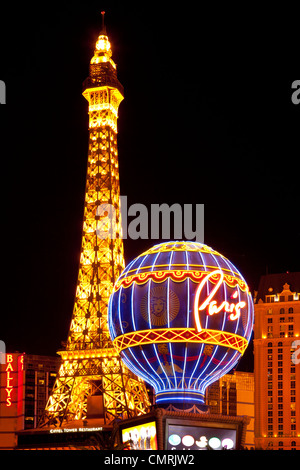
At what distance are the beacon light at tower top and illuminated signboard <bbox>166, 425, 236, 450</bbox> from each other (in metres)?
2.24

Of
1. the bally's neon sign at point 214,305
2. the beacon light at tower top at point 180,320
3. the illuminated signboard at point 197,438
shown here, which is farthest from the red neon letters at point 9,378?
the illuminated signboard at point 197,438

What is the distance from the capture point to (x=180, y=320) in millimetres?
48656

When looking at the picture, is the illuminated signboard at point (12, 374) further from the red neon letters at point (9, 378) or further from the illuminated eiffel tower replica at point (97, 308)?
the illuminated eiffel tower replica at point (97, 308)

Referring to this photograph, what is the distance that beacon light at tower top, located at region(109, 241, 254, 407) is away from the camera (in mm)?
48812

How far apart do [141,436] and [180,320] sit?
19.8ft

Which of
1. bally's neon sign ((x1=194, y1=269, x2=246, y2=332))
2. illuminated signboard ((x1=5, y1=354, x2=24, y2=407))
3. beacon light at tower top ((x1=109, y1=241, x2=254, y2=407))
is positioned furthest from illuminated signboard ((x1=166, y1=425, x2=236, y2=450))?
illuminated signboard ((x1=5, y1=354, x2=24, y2=407))

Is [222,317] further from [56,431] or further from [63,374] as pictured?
[63,374]

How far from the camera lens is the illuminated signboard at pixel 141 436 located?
46875mm

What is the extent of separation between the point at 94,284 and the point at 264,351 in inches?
1741

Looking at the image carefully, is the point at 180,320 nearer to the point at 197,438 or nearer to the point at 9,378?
the point at 197,438

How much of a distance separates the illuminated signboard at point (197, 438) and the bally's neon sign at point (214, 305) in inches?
196

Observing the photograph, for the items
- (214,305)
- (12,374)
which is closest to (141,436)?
(214,305)
